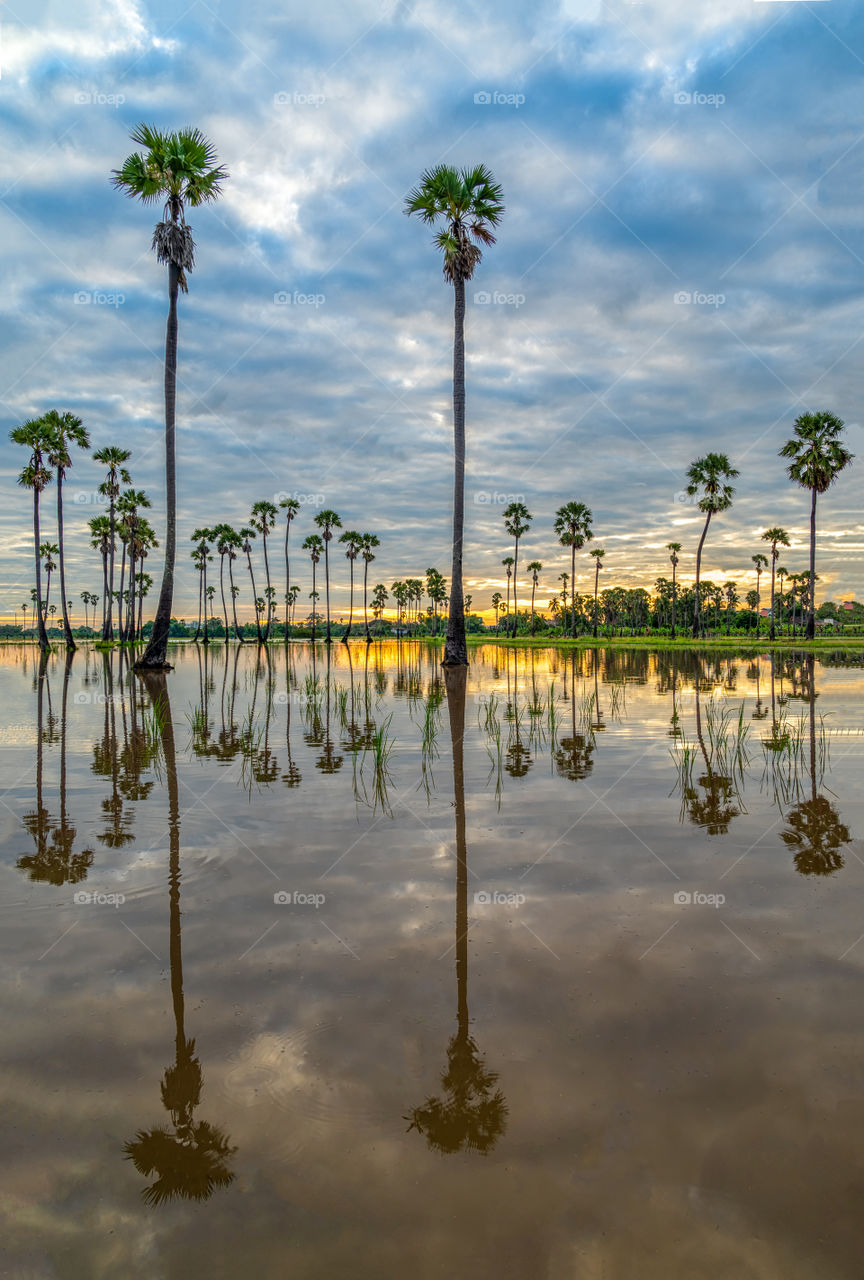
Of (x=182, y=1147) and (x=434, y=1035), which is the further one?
(x=434, y=1035)

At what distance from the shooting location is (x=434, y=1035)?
3424 millimetres

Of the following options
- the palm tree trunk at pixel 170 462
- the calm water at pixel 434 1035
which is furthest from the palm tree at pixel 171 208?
the calm water at pixel 434 1035

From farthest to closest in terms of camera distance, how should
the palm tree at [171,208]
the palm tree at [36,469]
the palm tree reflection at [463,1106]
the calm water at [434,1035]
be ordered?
the palm tree at [36,469], the palm tree at [171,208], the palm tree reflection at [463,1106], the calm water at [434,1035]

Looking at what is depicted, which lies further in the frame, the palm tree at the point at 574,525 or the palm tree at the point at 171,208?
the palm tree at the point at 574,525

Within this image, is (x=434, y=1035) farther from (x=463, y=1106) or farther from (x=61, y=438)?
(x=61, y=438)

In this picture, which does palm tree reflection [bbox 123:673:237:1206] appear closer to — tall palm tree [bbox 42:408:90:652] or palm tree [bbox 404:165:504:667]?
palm tree [bbox 404:165:504:667]

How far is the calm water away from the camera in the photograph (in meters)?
2.38

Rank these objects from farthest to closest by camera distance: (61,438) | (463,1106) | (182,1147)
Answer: (61,438) → (463,1106) → (182,1147)

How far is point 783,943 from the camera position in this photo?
439 cm

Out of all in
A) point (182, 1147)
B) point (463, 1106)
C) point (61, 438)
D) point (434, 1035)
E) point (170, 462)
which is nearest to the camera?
point (182, 1147)

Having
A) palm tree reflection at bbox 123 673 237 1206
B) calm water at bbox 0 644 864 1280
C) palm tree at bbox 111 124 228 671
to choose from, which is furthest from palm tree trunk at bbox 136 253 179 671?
palm tree reflection at bbox 123 673 237 1206

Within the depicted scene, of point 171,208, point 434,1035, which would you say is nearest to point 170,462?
point 171,208

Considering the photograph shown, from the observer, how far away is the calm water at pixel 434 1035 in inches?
93.8

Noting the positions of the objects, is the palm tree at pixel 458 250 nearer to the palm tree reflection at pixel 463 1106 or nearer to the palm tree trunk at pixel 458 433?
the palm tree trunk at pixel 458 433
